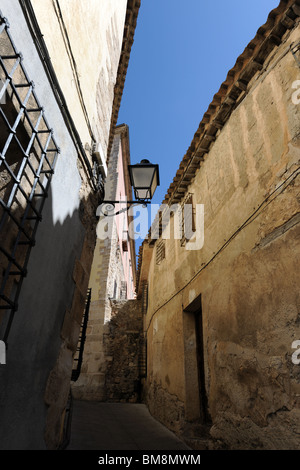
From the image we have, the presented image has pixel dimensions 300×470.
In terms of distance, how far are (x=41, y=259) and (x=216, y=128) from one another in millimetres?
3496

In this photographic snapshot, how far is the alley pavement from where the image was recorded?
3904mm

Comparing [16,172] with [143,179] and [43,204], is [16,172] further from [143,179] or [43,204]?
[143,179]

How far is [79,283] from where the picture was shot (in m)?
3.44

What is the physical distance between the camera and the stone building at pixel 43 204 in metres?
2.09

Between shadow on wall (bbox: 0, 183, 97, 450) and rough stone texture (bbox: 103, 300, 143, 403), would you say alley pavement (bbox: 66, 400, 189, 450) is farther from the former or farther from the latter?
rough stone texture (bbox: 103, 300, 143, 403)

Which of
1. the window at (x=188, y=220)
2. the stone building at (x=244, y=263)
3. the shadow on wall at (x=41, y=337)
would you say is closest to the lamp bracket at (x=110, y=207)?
the shadow on wall at (x=41, y=337)

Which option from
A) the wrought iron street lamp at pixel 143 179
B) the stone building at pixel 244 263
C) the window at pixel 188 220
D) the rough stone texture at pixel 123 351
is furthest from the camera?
the rough stone texture at pixel 123 351

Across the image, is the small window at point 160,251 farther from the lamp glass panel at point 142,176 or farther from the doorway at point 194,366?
the lamp glass panel at point 142,176

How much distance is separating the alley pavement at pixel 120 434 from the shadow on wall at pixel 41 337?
1145mm

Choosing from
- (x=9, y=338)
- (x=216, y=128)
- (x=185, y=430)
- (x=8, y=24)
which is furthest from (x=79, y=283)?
(x=216, y=128)

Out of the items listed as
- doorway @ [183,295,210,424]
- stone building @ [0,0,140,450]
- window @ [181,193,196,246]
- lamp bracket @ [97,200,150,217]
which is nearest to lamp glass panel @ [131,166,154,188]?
lamp bracket @ [97,200,150,217]

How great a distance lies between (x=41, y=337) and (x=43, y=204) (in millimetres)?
1077

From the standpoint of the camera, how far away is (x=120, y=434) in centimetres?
476
